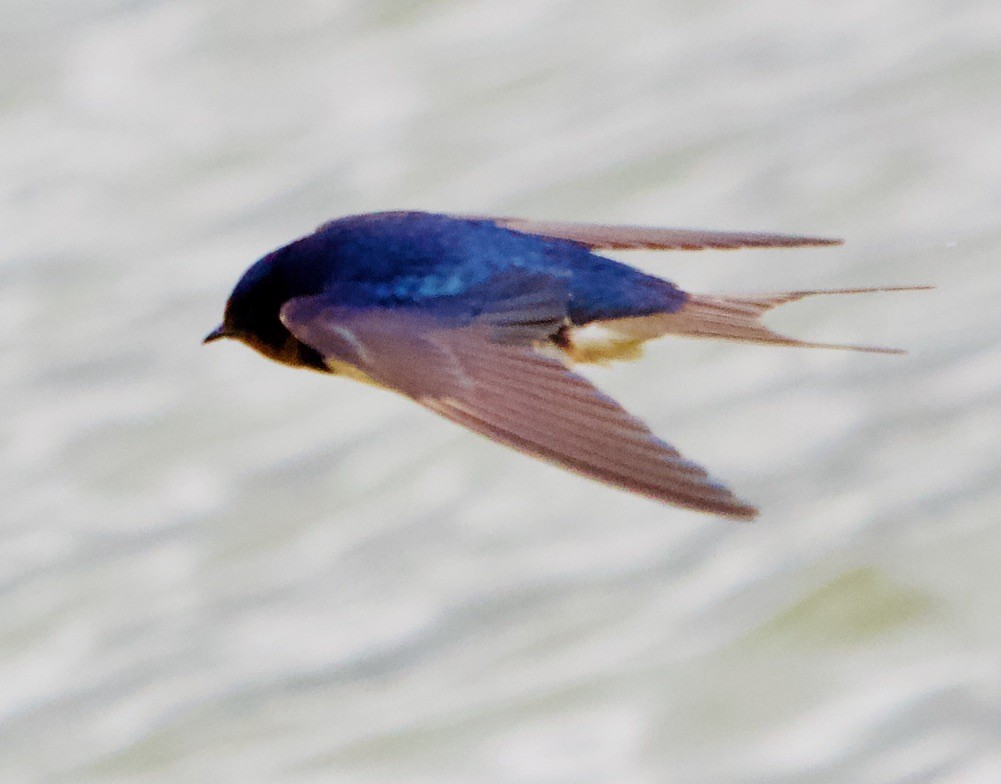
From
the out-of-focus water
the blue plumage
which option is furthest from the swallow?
the out-of-focus water

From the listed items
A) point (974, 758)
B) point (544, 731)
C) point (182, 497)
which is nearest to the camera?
point (974, 758)

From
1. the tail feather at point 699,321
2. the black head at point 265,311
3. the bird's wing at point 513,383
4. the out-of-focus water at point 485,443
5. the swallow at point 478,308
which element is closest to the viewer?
the bird's wing at point 513,383

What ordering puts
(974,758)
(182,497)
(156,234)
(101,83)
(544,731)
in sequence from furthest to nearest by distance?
(101,83), (156,234), (182,497), (544,731), (974,758)

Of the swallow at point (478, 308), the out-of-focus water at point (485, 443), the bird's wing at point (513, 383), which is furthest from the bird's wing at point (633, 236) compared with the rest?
the out-of-focus water at point (485, 443)

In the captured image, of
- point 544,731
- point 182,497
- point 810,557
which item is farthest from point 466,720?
point 182,497

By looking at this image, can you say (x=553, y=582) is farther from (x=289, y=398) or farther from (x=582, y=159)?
(x=582, y=159)

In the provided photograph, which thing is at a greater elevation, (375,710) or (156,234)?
(156,234)

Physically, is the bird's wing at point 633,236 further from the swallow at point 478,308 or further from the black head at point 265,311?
the black head at point 265,311

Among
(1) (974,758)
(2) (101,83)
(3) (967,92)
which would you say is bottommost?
(1) (974,758)
